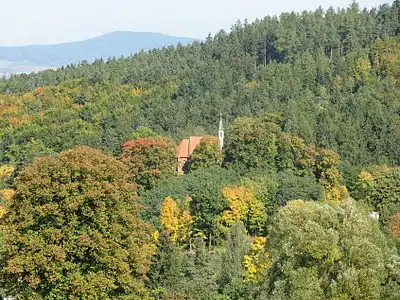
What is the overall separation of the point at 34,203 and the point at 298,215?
1046 cm

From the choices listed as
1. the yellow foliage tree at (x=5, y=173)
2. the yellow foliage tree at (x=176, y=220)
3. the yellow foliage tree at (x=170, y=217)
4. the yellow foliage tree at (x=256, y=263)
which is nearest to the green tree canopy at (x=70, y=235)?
the yellow foliage tree at (x=256, y=263)

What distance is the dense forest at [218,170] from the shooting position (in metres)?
19.4

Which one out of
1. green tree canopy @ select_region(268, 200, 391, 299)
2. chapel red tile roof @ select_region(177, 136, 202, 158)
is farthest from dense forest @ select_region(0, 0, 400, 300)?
chapel red tile roof @ select_region(177, 136, 202, 158)

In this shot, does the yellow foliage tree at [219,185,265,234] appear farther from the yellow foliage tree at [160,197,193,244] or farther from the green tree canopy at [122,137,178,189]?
the green tree canopy at [122,137,178,189]

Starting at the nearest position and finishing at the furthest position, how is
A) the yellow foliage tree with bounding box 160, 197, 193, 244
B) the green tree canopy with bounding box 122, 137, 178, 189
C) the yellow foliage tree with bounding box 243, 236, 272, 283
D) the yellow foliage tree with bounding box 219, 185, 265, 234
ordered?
the yellow foliage tree with bounding box 243, 236, 272, 283 → the yellow foliage tree with bounding box 160, 197, 193, 244 → the yellow foliage tree with bounding box 219, 185, 265, 234 → the green tree canopy with bounding box 122, 137, 178, 189

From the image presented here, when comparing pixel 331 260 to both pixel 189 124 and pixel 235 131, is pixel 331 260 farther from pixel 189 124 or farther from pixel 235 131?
pixel 189 124

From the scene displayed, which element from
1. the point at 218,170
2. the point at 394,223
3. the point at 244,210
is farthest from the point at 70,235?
the point at 218,170

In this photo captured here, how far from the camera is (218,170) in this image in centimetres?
5166

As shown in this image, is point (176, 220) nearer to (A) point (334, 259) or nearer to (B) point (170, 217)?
(B) point (170, 217)

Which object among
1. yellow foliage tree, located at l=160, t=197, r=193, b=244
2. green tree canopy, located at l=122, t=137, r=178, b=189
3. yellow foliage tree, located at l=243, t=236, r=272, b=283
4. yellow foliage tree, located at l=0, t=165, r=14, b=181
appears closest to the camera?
yellow foliage tree, located at l=243, t=236, r=272, b=283

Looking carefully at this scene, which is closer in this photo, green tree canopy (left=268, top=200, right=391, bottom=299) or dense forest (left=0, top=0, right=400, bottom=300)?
green tree canopy (left=268, top=200, right=391, bottom=299)

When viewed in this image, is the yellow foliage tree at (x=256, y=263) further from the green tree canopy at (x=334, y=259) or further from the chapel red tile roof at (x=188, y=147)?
the chapel red tile roof at (x=188, y=147)

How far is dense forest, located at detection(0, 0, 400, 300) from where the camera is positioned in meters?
19.4

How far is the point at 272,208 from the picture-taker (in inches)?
1828
